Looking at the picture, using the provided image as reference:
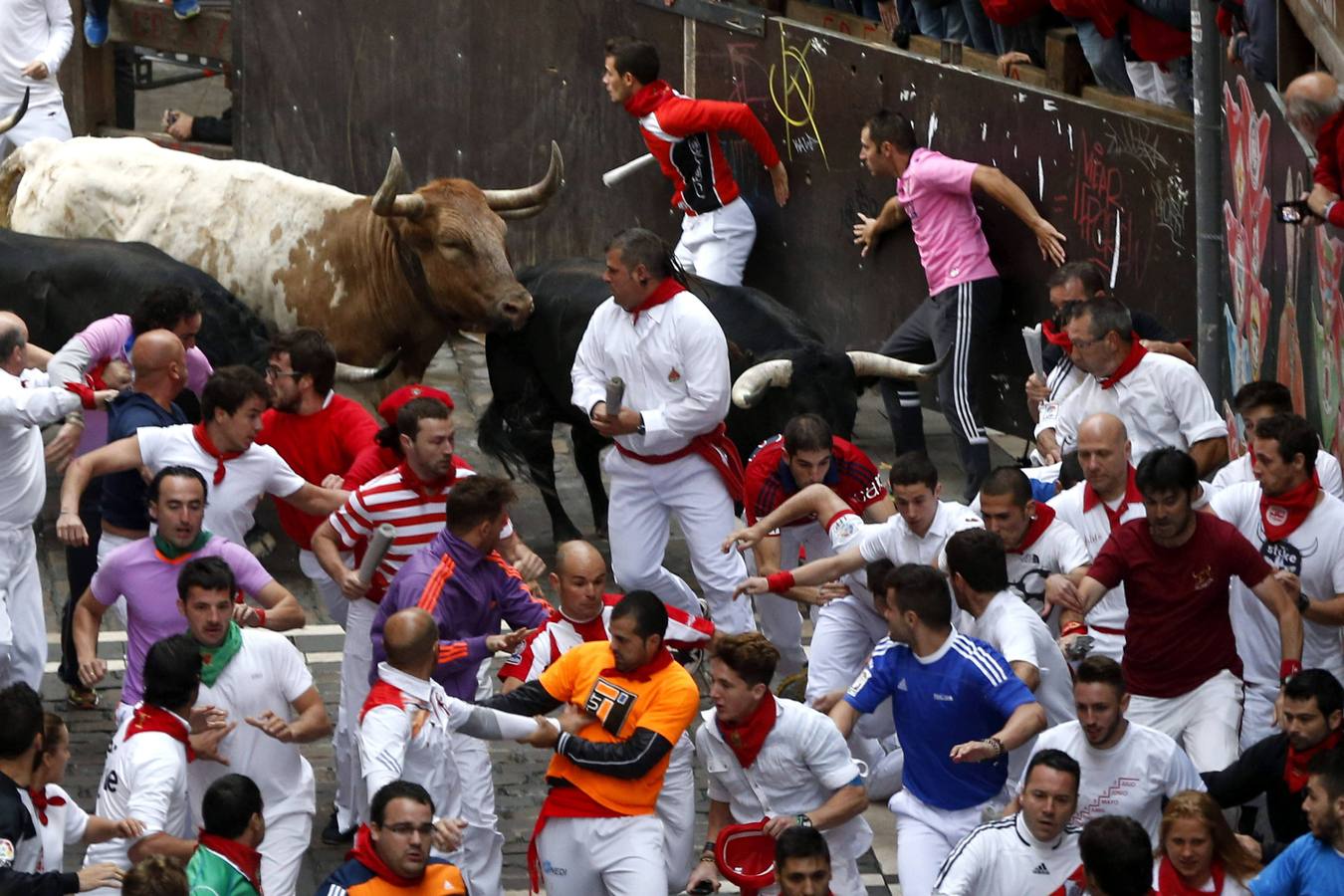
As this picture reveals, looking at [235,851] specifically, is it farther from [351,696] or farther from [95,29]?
[95,29]

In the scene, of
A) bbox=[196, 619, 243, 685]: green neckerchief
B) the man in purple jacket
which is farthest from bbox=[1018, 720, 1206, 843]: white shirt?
bbox=[196, 619, 243, 685]: green neckerchief

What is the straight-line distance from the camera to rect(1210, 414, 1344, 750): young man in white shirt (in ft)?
29.6

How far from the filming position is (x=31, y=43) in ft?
54.5

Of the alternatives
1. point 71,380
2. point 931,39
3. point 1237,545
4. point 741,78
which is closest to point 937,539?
point 1237,545

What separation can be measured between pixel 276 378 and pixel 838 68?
19.7ft

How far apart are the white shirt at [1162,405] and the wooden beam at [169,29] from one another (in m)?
11.6

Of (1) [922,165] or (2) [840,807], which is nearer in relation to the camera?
(2) [840,807]

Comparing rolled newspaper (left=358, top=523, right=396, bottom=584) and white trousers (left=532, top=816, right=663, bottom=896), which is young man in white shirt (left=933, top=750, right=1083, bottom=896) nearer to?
white trousers (left=532, top=816, right=663, bottom=896)

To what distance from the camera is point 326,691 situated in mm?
11398

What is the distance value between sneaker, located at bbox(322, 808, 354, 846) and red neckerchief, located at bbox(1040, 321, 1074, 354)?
376 cm

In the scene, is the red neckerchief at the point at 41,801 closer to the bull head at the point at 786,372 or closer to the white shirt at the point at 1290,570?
the white shirt at the point at 1290,570

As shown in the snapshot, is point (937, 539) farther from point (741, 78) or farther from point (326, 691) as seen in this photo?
point (741, 78)

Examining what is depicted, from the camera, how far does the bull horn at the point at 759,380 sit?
12.1 meters

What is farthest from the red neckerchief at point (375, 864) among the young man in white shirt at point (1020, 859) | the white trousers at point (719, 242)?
the white trousers at point (719, 242)
